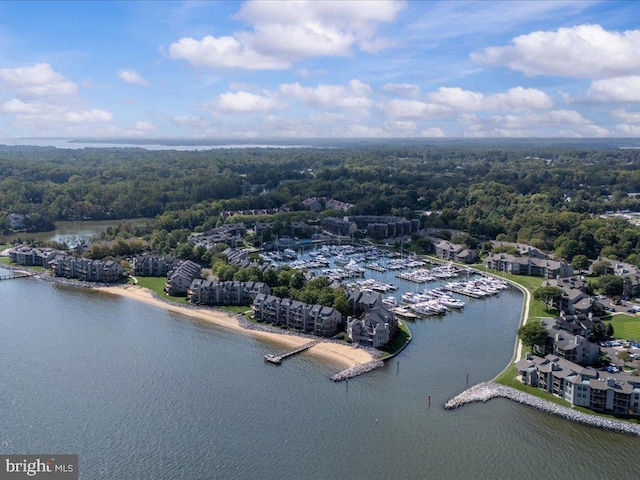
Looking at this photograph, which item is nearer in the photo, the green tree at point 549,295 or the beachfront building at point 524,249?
the green tree at point 549,295

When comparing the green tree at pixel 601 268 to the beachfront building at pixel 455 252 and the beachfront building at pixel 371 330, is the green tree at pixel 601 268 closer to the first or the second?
the beachfront building at pixel 455 252

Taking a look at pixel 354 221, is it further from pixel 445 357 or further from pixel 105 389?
pixel 105 389

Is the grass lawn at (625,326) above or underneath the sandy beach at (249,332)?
above

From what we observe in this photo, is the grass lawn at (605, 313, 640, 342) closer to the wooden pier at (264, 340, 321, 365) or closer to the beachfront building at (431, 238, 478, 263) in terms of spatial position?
the wooden pier at (264, 340, 321, 365)

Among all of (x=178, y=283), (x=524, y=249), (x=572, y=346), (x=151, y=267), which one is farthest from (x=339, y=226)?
(x=572, y=346)

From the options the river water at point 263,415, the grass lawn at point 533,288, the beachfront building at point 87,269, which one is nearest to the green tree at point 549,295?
the grass lawn at point 533,288

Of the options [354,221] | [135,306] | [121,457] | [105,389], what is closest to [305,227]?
[354,221]

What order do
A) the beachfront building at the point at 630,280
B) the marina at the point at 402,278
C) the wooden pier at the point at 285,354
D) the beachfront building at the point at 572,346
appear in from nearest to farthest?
the beachfront building at the point at 572,346
the wooden pier at the point at 285,354
the marina at the point at 402,278
the beachfront building at the point at 630,280
